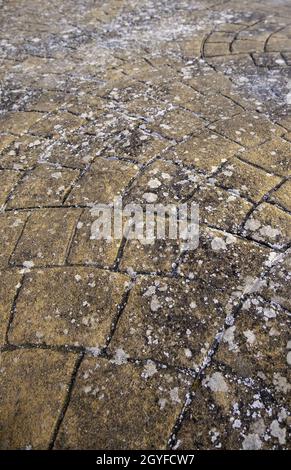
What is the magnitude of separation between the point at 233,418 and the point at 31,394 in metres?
0.78

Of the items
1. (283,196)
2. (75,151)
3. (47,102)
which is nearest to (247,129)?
(283,196)

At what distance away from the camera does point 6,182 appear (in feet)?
7.47

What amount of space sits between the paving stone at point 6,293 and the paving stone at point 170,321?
0.51 metres

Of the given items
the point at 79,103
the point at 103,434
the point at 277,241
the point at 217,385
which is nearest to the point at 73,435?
the point at 103,434

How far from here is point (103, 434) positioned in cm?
134

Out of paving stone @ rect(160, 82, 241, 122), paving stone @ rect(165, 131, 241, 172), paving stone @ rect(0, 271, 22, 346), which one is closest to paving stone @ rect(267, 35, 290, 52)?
paving stone @ rect(160, 82, 241, 122)

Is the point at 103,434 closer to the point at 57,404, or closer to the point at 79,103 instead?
the point at 57,404

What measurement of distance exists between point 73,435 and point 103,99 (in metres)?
2.30

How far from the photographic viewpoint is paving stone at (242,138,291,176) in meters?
2.15

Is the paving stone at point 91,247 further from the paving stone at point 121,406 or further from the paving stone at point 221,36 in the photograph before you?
the paving stone at point 221,36

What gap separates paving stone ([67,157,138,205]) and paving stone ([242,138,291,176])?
28.5 inches

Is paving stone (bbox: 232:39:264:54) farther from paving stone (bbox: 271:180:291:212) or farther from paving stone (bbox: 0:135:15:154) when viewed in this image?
paving stone (bbox: 0:135:15:154)

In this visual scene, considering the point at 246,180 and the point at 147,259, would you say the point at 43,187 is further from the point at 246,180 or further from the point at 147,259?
the point at 246,180

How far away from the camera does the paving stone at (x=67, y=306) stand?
5.20ft
